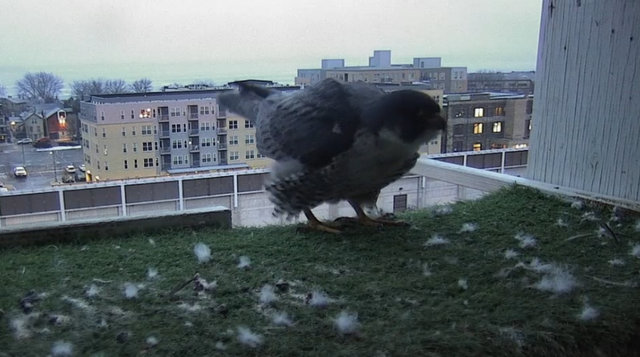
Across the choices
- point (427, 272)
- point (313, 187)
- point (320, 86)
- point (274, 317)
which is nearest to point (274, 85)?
point (320, 86)

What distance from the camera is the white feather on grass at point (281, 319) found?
3.23 feet

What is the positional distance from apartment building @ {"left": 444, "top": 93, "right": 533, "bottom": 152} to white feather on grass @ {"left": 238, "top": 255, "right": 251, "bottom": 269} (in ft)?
4.20

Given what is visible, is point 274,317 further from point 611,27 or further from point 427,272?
point 611,27

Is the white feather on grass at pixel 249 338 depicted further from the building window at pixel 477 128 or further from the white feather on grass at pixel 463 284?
the building window at pixel 477 128

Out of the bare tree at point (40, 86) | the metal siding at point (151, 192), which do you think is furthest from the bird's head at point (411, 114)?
the bare tree at point (40, 86)

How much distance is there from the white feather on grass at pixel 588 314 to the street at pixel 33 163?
1.73m

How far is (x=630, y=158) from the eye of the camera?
191 centimetres

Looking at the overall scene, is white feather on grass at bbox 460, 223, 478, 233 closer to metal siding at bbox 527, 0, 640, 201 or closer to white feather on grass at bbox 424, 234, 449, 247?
white feather on grass at bbox 424, 234, 449, 247

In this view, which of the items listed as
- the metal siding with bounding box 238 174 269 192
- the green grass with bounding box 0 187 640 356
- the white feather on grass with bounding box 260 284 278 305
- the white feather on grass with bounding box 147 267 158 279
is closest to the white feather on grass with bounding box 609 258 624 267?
the green grass with bounding box 0 187 640 356

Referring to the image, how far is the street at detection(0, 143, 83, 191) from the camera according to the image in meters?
1.92

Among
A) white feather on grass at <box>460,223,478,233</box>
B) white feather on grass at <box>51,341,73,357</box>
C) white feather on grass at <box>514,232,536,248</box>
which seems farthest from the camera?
white feather on grass at <box>460,223,478,233</box>

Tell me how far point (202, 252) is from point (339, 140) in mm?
468

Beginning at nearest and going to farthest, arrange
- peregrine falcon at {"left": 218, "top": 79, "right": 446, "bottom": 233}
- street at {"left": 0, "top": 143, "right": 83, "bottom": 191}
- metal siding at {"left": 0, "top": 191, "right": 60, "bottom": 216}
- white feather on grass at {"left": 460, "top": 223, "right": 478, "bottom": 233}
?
peregrine falcon at {"left": 218, "top": 79, "right": 446, "bottom": 233}, white feather on grass at {"left": 460, "top": 223, "right": 478, "bottom": 233}, metal siding at {"left": 0, "top": 191, "right": 60, "bottom": 216}, street at {"left": 0, "top": 143, "right": 83, "bottom": 191}

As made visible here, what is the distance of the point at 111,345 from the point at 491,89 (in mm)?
2414
